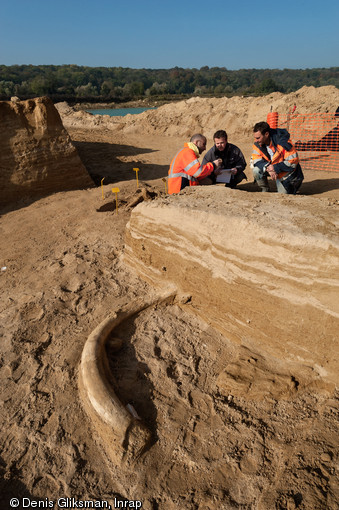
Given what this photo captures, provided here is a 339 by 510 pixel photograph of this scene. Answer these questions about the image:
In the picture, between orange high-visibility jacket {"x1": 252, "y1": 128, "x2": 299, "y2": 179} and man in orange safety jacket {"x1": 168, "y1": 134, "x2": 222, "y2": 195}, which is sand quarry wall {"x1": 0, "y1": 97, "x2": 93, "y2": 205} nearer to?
man in orange safety jacket {"x1": 168, "y1": 134, "x2": 222, "y2": 195}

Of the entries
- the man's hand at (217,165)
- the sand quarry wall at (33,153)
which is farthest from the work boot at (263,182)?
the sand quarry wall at (33,153)

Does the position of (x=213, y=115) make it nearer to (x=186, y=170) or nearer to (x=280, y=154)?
(x=280, y=154)

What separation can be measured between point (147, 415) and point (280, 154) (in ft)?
13.0

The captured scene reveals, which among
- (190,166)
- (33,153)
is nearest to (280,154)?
(190,166)

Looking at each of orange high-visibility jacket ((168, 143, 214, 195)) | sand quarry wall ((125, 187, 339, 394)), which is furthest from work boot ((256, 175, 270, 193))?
sand quarry wall ((125, 187, 339, 394))

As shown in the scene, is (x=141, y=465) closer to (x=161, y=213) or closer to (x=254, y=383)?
(x=254, y=383)

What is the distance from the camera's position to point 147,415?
2.31m

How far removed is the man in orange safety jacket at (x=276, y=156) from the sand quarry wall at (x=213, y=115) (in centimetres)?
655

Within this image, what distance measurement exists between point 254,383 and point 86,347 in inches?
54.6

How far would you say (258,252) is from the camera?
2451mm

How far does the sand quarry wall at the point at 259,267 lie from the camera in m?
2.21

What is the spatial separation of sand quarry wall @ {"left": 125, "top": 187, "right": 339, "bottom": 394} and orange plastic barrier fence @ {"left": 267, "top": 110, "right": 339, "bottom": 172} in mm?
5750

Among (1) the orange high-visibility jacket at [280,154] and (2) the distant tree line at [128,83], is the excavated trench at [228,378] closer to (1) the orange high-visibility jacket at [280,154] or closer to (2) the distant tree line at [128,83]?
(1) the orange high-visibility jacket at [280,154]

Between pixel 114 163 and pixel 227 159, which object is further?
pixel 114 163
